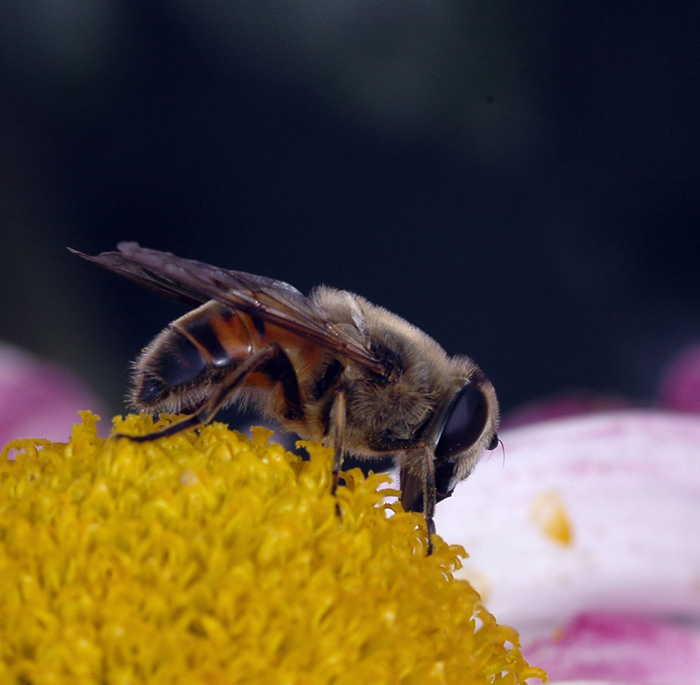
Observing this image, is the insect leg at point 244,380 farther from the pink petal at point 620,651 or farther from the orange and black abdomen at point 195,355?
the pink petal at point 620,651

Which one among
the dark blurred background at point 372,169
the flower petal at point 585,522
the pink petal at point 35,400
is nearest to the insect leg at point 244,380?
the flower petal at point 585,522

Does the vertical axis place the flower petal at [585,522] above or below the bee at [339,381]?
above

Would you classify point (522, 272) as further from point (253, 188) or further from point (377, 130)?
point (253, 188)

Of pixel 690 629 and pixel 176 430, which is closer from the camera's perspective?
pixel 176 430

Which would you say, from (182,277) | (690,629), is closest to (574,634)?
(690,629)

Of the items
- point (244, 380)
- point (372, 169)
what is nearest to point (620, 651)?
point (244, 380)

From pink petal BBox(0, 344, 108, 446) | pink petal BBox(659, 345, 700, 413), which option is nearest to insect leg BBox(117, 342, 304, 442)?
pink petal BBox(0, 344, 108, 446)

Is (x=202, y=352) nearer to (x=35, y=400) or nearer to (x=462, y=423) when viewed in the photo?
(x=462, y=423)
